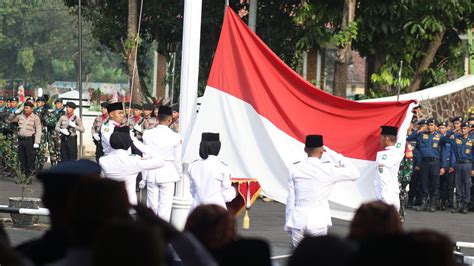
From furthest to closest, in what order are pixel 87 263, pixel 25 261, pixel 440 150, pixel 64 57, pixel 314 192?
pixel 64 57, pixel 440 150, pixel 314 192, pixel 25 261, pixel 87 263

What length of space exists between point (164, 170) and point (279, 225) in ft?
9.62

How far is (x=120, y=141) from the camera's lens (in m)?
13.6

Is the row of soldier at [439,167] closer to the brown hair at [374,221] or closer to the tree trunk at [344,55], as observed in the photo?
the tree trunk at [344,55]

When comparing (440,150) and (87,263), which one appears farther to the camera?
(440,150)

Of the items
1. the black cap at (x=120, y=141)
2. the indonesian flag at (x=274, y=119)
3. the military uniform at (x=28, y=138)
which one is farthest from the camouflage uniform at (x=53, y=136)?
the black cap at (x=120, y=141)

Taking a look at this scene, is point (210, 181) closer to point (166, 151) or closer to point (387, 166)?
point (387, 166)

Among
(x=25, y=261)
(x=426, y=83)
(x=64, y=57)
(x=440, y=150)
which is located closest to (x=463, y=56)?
(x=426, y=83)

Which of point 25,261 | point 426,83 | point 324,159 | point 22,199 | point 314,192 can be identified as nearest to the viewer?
point 25,261

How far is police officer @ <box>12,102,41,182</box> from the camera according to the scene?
2625cm

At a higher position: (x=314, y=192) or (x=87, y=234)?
(x=87, y=234)

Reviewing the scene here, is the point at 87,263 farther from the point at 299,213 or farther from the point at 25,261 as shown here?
the point at 299,213

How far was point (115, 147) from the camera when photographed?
1377cm

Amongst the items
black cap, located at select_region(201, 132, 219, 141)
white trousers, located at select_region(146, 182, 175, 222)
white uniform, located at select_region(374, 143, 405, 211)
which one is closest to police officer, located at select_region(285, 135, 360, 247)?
black cap, located at select_region(201, 132, 219, 141)

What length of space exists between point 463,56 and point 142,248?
28.2m
